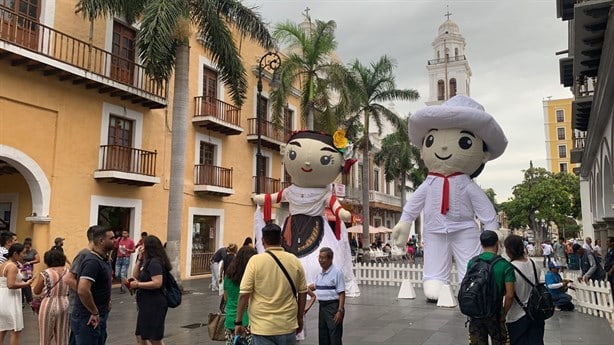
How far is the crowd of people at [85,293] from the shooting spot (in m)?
4.61

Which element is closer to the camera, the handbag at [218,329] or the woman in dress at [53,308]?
the woman in dress at [53,308]

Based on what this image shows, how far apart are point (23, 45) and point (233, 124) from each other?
8469 mm

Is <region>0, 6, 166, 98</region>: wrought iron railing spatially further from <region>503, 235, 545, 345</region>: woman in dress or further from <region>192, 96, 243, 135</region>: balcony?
<region>503, 235, 545, 345</region>: woman in dress

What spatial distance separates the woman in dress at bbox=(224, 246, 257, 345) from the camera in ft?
15.9

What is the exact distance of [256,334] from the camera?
3.96 meters

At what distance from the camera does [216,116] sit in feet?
61.7

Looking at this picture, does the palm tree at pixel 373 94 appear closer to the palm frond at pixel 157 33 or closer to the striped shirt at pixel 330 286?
the palm frond at pixel 157 33

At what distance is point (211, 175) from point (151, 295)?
547 inches

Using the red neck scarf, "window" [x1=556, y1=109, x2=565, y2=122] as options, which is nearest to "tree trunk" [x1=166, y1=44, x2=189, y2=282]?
the red neck scarf

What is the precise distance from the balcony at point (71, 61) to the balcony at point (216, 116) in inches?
87.2

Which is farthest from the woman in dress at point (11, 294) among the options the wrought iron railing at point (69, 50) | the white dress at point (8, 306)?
the wrought iron railing at point (69, 50)

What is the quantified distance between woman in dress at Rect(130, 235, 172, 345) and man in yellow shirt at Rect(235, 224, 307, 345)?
1.37 m

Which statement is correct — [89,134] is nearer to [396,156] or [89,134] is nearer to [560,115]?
[396,156]

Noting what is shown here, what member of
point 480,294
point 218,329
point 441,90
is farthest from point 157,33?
point 441,90
